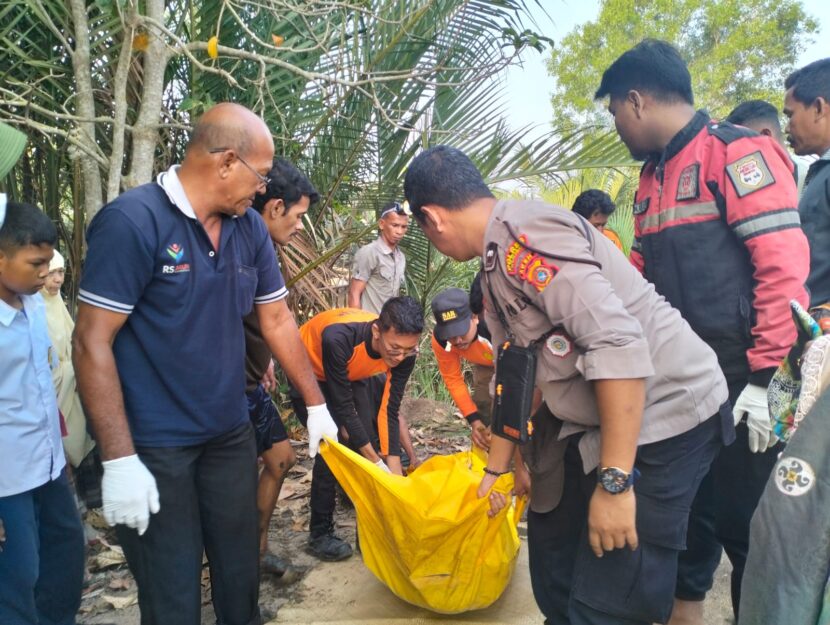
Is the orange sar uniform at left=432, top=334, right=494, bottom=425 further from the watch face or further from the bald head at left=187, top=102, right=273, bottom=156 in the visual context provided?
the watch face

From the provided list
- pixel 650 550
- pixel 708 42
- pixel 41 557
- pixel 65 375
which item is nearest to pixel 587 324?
pixel 650 550

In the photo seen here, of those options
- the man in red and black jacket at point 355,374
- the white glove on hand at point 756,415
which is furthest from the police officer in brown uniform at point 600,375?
the man in red and black jacket at point 355,374

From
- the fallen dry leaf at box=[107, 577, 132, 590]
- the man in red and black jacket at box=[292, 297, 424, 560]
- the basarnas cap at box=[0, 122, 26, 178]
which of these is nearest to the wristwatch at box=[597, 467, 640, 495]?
the man in red and black jacket at box=[292, 297, 424, 560]

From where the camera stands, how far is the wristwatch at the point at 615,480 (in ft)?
5.20

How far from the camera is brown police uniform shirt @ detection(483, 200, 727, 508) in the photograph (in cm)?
153

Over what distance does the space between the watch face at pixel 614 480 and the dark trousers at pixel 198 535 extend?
127 cm

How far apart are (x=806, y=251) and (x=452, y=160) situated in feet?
4.07

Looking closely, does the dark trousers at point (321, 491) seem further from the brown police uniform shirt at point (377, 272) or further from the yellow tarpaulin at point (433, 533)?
the brown police uniform shirt at point (377, 272)

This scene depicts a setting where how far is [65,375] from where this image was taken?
3.01 meters

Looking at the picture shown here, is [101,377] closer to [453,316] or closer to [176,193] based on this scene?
[176,193]

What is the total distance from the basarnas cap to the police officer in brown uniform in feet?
3.65

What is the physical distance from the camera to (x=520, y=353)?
1.72 m

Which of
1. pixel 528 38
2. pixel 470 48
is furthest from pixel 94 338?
pixel 470 48

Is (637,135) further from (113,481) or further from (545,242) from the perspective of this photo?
(113,481)
